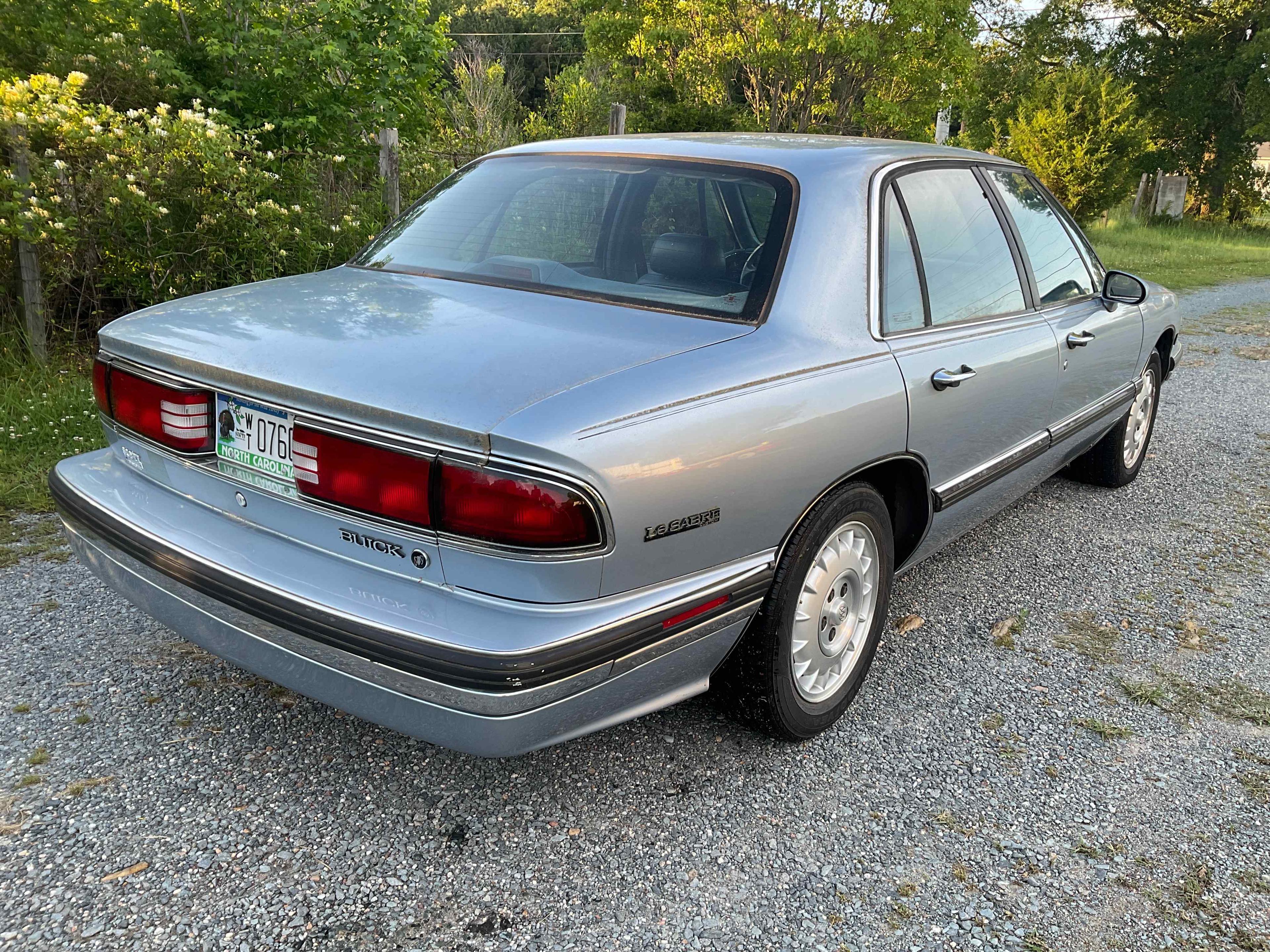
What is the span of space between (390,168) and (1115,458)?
18.0 ft

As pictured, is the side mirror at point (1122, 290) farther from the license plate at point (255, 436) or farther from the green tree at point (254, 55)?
the green tree at point (254, 55)

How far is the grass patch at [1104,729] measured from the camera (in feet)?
9.39

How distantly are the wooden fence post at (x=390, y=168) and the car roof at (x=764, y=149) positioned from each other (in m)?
4.35

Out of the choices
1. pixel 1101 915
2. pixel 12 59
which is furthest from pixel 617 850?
pixel 12 59

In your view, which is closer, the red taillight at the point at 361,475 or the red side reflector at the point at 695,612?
the red taillight at the point at 361,475

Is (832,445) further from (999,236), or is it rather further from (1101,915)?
(999,236)

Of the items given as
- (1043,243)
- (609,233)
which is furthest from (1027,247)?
(609,233)

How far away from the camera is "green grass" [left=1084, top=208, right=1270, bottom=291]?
51.5ft

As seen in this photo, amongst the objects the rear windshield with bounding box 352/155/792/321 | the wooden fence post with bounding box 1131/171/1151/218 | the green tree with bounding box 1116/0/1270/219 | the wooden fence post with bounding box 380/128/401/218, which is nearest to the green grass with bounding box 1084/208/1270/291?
the wooden fence post with bounding box 1131/171/1151/218

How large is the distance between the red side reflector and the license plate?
870 millimetres

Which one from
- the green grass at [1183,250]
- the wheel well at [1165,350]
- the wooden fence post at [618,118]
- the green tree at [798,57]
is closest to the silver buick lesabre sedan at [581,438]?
the wheel well at [1165,350]

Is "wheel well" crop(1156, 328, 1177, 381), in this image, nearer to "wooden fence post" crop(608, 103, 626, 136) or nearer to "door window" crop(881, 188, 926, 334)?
"door window" crop(881, 188, 926, 334)

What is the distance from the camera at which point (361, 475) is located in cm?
201

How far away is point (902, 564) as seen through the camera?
319 cm
